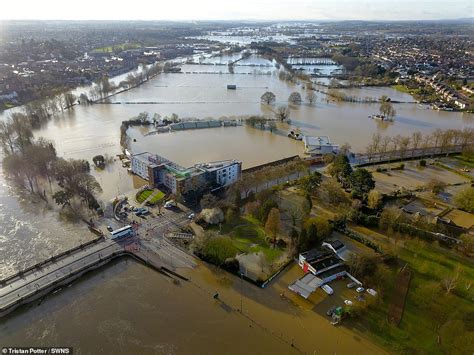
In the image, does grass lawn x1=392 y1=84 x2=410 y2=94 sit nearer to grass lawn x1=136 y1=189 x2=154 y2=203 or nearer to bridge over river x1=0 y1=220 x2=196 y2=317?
grass lawn x1=136 y1=189 x2=154 y2=203

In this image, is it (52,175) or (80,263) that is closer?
(80,263)

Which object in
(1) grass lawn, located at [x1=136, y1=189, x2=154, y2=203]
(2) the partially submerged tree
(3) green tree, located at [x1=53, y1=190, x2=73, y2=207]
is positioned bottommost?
(1) grass lawn, located at [x1=136, y1=189, x2=154, y2=203]

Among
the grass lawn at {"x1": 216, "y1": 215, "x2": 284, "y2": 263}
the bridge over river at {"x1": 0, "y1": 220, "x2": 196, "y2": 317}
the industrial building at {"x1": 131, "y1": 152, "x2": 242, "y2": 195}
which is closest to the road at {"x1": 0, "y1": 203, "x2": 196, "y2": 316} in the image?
the bridge over river at {"x1": 0, "y1": 220, "x2": 196, "y2": 317}

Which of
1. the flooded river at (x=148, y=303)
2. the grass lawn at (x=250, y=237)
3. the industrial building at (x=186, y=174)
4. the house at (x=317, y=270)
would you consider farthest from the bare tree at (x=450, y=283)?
the industrial building at (x=186, y=174)

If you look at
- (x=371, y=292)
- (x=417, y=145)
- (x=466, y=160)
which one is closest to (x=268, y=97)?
(x=417, y=145)

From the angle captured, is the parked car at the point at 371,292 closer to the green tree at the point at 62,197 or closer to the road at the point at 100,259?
the road at the point at 100,259

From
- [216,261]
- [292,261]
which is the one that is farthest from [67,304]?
[292,261]

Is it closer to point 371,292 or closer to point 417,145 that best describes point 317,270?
point 371,292
